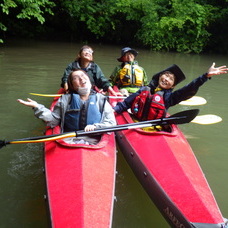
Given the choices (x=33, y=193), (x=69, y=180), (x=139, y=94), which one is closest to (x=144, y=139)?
(x=139, y=94)

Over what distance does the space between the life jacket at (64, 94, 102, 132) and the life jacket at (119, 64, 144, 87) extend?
2118 mm

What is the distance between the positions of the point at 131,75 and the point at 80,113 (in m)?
2.26

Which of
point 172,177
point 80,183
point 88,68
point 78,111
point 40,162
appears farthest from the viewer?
point 88,68

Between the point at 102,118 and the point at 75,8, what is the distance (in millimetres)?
11906

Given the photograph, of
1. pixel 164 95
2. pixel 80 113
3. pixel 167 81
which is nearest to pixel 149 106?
pixel 164 95

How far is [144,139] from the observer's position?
2824mm

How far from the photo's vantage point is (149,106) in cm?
325

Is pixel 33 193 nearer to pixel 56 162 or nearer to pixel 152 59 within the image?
pixel 56 162

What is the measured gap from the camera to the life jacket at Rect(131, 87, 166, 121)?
3191 mm

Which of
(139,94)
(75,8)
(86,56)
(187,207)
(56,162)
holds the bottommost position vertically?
(187,207)

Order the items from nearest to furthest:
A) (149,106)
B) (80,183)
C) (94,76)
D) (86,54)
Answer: (80,183) → (149,106) → (86,54) → (94,76)

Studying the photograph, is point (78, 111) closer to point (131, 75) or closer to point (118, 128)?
point (118, 128)

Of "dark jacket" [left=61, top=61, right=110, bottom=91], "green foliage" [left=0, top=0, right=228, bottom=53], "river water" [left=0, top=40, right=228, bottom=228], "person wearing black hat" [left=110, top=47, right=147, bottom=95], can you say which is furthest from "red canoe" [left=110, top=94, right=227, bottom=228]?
"green foliage" [left=0, top=0, right=228, bottom=53]

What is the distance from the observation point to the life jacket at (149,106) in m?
3.19
